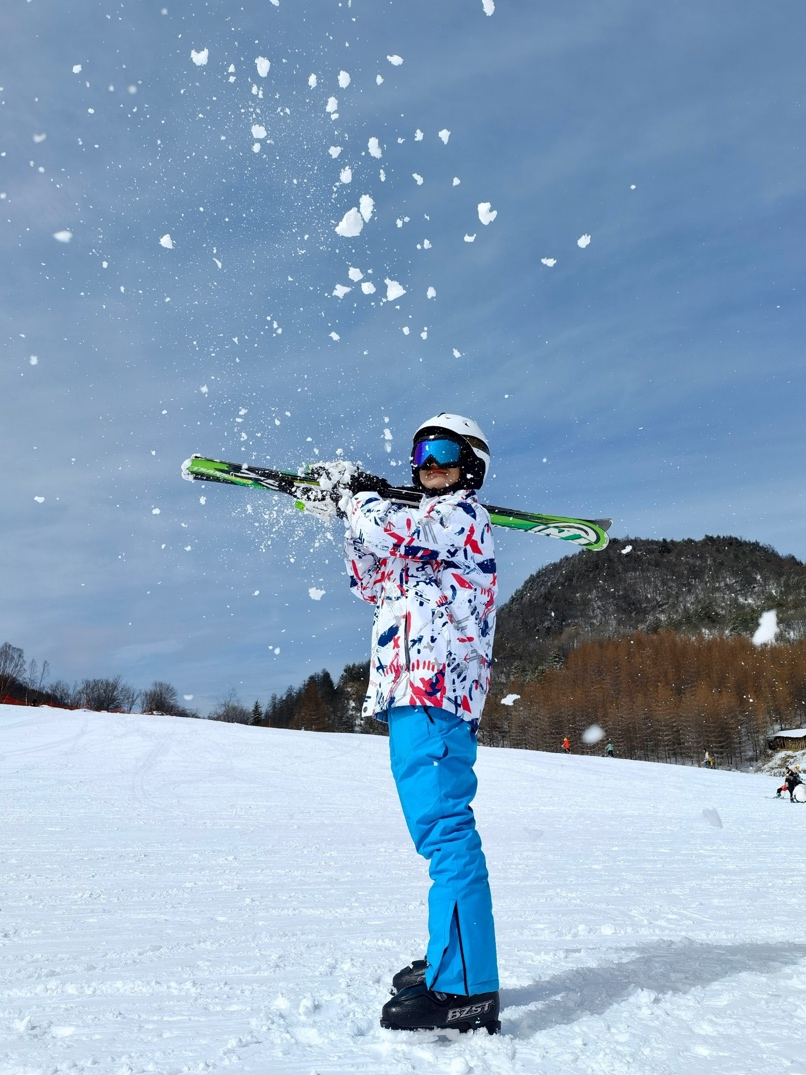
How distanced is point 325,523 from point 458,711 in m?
0.84

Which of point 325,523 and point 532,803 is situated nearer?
point 325,523

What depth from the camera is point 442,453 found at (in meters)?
2.49

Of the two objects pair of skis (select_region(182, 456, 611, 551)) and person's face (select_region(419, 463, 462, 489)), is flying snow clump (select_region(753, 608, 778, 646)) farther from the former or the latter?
person's face (select_region(419, 463, 462, 489))

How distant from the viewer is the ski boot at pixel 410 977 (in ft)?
6.80

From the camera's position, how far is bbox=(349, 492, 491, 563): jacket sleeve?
2176 millimetres

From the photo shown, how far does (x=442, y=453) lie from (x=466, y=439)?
11 centimetres

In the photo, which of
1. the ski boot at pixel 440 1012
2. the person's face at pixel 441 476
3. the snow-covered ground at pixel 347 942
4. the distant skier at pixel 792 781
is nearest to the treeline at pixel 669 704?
the distant skier at pixel 792 781

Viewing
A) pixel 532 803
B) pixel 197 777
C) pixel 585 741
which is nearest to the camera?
pixel 532 803

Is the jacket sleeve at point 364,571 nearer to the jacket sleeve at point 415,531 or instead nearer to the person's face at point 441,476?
the jacket sleeve at point 415,531

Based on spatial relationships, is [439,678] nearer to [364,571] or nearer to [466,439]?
[364,571]

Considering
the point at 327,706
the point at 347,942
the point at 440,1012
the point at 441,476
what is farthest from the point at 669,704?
the point at 440,1012

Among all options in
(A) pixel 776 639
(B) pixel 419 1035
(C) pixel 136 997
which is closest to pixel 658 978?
(B) pixel 419 1035

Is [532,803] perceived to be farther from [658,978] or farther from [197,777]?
[658,978]

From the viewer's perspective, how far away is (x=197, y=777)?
10.3 m
